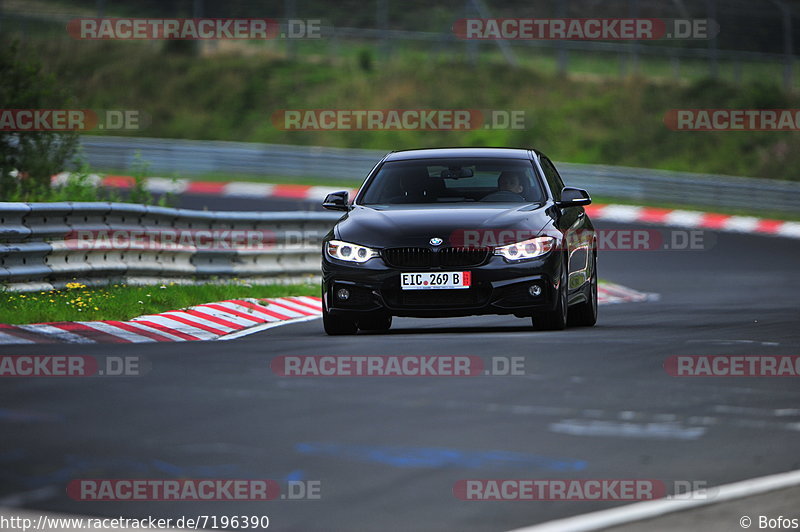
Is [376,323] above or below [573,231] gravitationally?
below

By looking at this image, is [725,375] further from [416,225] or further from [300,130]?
[300,130]

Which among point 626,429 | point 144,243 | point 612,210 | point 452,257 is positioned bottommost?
point 612,210

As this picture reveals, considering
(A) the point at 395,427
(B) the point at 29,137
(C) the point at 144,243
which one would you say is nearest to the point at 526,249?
(A) the point at 395,427

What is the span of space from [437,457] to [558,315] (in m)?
5.60

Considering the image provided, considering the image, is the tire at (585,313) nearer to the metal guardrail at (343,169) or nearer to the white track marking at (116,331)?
the white track marking at (116,331)

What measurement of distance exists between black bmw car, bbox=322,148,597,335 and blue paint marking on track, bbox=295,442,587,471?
487cm

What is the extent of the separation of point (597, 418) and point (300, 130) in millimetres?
41421

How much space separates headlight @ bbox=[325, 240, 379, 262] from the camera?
1211 centimetres

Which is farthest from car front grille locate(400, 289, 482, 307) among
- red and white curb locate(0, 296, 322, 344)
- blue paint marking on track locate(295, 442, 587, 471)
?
blue paint marking on track locate(295, 442, 587, 471)

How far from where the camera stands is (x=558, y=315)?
12398 mm

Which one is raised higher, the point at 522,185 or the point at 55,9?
the point at 55,9

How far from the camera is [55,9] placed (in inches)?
2103

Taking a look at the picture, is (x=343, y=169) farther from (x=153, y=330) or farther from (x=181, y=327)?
(x=153, y=330)

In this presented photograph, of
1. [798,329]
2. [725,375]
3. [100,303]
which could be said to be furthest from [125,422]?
[798,329]
